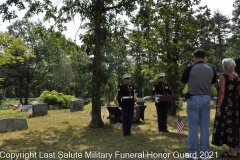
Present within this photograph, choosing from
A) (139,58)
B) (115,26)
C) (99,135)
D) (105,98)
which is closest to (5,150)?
(99,135)

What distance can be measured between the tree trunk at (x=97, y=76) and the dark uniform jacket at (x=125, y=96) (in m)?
1.67

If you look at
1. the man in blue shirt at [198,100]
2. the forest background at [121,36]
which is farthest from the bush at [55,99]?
the man in blue shirt at [198,100]

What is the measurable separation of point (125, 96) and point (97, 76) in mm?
1896

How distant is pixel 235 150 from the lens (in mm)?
5184

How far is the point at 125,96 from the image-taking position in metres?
7.68

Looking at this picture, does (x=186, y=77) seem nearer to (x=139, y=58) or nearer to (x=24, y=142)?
(x=24, y=142)

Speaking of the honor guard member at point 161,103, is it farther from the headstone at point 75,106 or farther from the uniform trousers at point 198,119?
the headstone at point 75,106

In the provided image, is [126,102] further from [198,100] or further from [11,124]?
[11,124]

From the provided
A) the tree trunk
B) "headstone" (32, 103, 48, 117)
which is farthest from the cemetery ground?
"headstone" (32, 103, 48, 117)

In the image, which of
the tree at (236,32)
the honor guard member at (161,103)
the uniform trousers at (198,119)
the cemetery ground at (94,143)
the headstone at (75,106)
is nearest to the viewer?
the uniform trousers at (198,119)

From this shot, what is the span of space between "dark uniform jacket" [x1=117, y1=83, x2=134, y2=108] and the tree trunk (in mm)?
1668

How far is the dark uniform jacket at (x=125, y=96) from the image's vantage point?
7.64m

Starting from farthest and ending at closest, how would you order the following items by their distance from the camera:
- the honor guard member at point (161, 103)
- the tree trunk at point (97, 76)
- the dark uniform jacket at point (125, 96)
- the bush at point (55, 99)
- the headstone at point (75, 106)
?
the bush at point (55, 99) < the headstone at point (75, 106) < the tree trunk at point (97, 76) < the honor guard member at point (161, 103) < the dark uniform jacket at point (125, 96)

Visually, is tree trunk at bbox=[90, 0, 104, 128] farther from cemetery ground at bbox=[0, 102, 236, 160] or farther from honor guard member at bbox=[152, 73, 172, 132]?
honor guard member at bbox=[152, 73, 172, 132]
